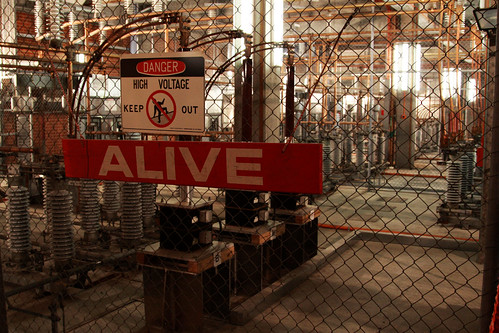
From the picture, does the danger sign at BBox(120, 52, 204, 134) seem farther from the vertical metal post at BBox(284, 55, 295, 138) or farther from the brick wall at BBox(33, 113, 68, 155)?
the brick wall at BBox(33, 113, 68, 155)

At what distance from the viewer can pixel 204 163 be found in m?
2.33

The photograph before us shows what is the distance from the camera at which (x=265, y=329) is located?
12.2 feet

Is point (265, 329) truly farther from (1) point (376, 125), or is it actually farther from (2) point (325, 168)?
(1) point (376, 125)

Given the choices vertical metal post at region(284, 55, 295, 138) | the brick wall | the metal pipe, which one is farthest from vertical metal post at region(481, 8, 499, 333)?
the brick wall

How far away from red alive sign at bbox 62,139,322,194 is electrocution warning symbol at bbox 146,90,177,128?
0.36 ft

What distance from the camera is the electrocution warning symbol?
7.89 ft

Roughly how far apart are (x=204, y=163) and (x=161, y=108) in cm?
37

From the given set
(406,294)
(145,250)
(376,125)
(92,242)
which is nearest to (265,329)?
(145,250)

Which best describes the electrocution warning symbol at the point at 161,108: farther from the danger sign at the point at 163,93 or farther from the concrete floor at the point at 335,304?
the concrete floor at the point at 335,304

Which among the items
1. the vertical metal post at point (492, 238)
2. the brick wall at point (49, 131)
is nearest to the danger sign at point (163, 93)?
the vertical metal post at point (492, 238)

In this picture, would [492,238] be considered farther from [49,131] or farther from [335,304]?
[49,131]

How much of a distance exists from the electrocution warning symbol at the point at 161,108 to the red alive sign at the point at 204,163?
11cm

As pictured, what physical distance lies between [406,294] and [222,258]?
208cm

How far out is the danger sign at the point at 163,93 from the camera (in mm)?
2352
